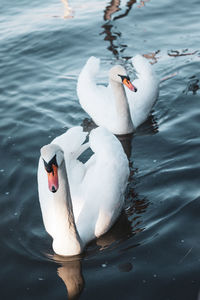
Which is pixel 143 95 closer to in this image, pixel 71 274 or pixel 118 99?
pixel 118 99

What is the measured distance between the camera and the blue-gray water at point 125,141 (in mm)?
5441

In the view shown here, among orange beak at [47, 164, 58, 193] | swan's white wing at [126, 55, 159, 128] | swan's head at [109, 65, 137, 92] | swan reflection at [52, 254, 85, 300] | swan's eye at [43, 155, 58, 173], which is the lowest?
swan reflection at [52, 254, 85, 300]

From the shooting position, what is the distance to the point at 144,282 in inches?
208

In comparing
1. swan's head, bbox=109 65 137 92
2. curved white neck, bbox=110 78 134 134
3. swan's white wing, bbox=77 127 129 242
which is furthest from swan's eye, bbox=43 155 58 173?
curved white neck, bbox=110 78 134 134

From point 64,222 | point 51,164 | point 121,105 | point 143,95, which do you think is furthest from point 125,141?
point 51,164

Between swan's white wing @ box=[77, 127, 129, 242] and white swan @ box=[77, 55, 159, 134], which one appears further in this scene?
white swan @ box=[77, 55, 159, 134]

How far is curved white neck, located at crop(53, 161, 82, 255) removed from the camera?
5203 millimetres

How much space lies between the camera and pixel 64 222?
17.8 ft

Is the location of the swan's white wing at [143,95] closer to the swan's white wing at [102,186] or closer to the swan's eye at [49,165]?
the swan's white wing at [102,186]

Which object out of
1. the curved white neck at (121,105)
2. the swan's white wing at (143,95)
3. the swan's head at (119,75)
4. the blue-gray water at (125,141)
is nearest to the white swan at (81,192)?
the blue-gray water at (125,141)

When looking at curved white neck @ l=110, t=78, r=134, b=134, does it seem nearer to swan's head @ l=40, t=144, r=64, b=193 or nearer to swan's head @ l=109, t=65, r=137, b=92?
swan's head @ l=109, t=65, r=137, b=92

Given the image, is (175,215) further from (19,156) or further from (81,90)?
(81,90)

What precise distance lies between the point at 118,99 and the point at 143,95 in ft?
2.05

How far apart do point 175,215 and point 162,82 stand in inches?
161
